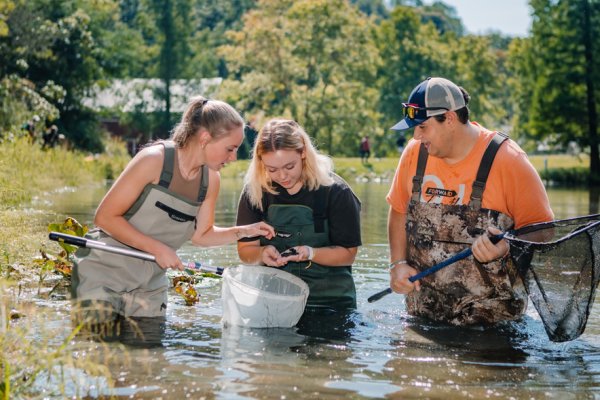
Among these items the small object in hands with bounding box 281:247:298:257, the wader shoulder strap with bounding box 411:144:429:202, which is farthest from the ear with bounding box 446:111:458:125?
the small object in hands with bounding box 281:247:298:257

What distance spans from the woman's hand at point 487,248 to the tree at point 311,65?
43.6 metres

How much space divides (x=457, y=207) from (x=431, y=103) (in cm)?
74

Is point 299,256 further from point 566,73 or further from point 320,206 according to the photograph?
point 566,73

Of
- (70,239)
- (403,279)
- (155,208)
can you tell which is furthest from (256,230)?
(70,239)

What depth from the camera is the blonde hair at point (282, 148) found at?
5.98 m

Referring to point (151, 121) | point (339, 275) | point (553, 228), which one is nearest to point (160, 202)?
point (339, 275)

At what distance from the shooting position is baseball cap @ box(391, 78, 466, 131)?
18.8 ft

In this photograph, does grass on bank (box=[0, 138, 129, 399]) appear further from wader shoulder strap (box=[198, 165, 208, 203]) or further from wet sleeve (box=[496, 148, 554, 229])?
wet sleeve (box=[496, 148, 554, 229])

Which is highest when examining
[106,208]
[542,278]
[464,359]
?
[106,208]

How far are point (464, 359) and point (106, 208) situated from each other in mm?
2395

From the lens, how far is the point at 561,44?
3928 centimetres

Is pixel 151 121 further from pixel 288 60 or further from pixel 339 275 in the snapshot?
pixel 339 275

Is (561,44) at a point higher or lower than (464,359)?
higher

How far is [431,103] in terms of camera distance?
5734mm
